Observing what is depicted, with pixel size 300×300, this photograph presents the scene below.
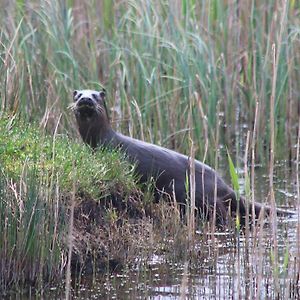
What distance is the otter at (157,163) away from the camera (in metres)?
7.98

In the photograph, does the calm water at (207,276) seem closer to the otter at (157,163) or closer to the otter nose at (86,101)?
the otter at (157,163)

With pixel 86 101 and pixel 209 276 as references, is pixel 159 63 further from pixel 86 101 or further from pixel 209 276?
pixel 209 276

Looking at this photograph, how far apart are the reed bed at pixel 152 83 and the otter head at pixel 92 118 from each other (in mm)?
288

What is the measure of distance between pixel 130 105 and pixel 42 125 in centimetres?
129

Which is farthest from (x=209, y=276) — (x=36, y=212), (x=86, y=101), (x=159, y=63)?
(x=159, y=63)

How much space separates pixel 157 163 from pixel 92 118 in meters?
0.70

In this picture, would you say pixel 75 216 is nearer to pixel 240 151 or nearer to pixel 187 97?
pixel 187 97

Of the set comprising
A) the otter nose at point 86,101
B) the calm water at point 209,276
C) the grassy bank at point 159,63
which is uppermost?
the grassy bank at point 159,63

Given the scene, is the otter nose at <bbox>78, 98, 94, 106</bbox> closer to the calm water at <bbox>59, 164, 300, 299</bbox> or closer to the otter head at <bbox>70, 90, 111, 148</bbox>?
the otter head at <bbox>70, 90, 111, 148</bbox>

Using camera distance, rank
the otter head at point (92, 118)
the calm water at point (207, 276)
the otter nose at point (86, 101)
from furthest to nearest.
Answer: the otter head at point (92, 118)
the otter nose at point (86, 101)
the calm water at point (207, 276)

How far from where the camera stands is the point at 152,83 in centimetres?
923

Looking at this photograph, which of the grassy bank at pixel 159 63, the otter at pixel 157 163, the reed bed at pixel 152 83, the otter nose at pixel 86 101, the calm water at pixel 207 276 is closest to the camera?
the calm water at pixel 207 276

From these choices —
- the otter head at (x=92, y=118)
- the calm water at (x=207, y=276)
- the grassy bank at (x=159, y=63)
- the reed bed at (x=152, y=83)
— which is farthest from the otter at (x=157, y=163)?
the calm water at (x=207, y=276)

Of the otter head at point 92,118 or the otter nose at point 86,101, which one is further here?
the otter head at point 92,118
